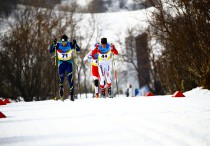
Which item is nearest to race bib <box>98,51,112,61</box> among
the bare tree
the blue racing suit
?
the blue racing suit

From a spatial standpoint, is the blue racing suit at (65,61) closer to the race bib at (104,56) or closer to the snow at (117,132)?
the race bib at (104,56)

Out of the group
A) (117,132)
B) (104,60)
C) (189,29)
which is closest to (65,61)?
(104,60)

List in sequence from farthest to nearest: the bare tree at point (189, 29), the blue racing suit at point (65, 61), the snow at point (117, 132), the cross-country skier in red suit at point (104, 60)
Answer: the cross-country skier in red suit at point (104, 60) → the blue racing suit at point (65, 61) → the bare tree at point (189, 29) → the snow at point (117, 132)

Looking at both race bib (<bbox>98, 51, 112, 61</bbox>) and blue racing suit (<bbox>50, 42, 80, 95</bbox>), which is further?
race bib (<bbox>98, 51, 112, 61</bbox>)

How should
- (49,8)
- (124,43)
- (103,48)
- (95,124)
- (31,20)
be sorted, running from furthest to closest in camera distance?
(124,43) → (49,8) → (31,20) → (103,48) → (95,124)

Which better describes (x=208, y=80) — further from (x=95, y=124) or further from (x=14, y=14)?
(x=14, y=14)

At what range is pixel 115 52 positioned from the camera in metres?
10.4

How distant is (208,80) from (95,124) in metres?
5.32

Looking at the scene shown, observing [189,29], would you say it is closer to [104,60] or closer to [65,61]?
[104,60]

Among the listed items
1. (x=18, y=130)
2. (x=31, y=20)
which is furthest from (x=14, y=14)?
(x=18, y=130)

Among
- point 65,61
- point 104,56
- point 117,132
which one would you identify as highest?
point 104,56

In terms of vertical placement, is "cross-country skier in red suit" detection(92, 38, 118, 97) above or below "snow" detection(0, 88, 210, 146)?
above

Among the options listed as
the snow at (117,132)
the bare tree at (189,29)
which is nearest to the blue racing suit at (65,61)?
the bare tree at (189,29)

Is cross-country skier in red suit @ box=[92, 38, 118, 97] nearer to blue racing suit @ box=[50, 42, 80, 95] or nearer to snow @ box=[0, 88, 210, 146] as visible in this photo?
blue racing suit @ box=[50, 42, 80, 95]
